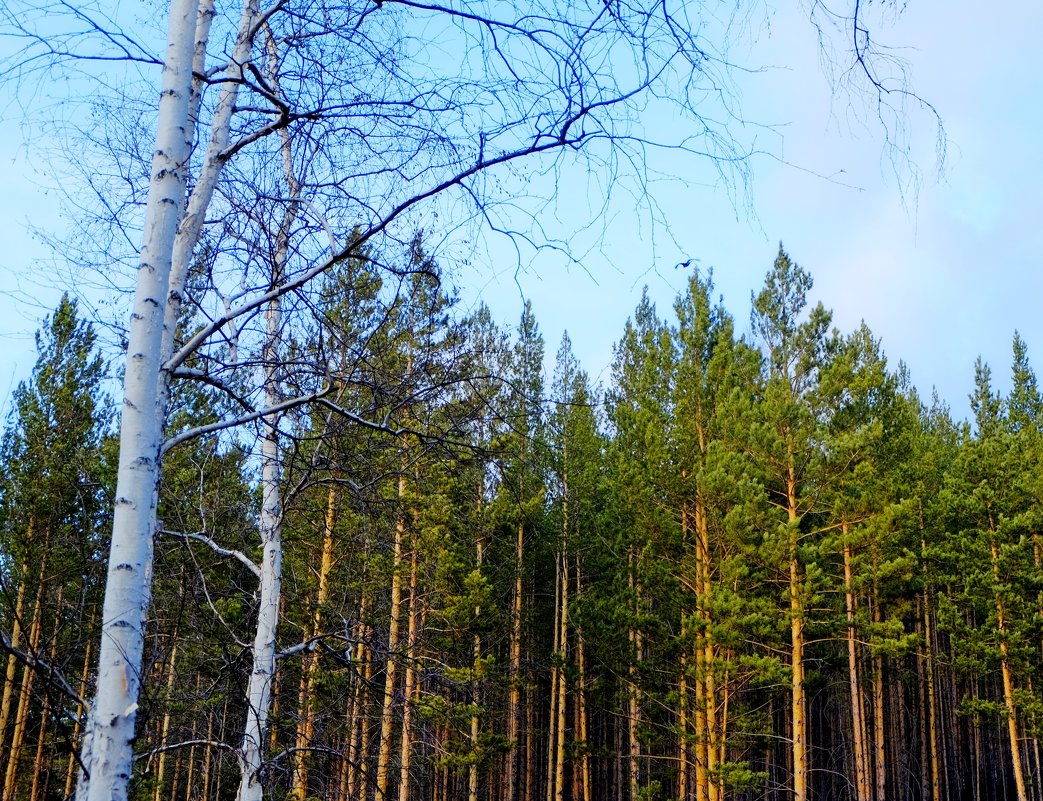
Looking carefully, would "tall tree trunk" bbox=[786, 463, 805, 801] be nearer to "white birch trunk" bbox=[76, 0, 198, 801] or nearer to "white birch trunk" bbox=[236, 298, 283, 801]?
"white birch trunk" bbox=[236, 298, 283, 801]

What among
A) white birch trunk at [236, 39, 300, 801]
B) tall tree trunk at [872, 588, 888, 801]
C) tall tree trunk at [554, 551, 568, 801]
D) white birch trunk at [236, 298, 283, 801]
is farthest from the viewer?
tall tree trunk at [554, 551, 568, 801]

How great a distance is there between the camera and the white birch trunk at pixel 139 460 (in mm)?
1989

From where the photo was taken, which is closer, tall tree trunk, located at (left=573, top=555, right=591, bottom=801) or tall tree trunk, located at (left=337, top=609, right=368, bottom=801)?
tall tree trunk, located at (left=337, top=609, right=368, bottom=801)

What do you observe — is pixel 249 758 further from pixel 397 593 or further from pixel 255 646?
pixel 397 593

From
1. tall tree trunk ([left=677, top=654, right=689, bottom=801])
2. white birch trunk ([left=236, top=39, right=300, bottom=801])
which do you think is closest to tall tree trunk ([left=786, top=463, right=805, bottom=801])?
tall tree trunk ([left=677, top=654, right=689, bottom=801])

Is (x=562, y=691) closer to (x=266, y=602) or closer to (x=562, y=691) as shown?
(x=562, y=691)

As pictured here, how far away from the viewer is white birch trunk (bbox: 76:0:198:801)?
1989mm

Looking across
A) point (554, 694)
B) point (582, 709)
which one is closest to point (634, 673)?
point (582, 709)

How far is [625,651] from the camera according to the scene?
759 inches

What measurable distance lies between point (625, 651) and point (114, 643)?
60.2 ft

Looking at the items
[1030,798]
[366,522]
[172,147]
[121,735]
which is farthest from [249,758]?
[1030,798]

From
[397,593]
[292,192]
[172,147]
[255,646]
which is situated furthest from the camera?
[397,593]

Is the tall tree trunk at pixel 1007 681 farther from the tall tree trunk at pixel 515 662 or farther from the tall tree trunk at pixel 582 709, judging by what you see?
the tall tree trunk at pixel 515 662

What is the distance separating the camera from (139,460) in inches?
82.8
